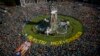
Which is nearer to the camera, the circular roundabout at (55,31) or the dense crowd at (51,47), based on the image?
the dense crowd at (51,47)

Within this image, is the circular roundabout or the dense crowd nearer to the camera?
the dense crowd

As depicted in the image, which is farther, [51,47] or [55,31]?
[55,31]

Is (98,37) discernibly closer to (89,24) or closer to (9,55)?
(89,24)

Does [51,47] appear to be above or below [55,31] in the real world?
below
